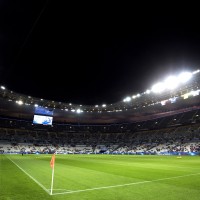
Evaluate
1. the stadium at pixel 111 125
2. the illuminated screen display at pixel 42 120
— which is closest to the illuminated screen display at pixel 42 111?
the stadium at pixel 111 125

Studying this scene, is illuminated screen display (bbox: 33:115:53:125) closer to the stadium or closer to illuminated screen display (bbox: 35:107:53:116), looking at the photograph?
the stadium

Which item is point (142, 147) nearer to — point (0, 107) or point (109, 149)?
point (109, 149)

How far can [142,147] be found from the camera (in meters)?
74.3

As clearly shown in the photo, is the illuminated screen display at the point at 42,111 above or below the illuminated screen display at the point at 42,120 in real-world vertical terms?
above

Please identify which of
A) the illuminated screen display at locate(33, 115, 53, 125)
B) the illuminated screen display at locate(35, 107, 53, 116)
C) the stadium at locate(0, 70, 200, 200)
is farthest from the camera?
the illuminated screen display at locate(35, 107, 53, 116)

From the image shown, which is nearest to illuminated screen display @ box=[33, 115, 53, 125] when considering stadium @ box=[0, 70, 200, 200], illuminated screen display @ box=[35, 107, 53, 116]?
stadium @ box=[0, 70, 200, 200]

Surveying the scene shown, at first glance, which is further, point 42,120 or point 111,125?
point 111,125

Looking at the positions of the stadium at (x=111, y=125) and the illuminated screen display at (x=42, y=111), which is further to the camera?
the illuminated screen display at (x=42, y=111)

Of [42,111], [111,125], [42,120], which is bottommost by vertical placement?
[42,120]

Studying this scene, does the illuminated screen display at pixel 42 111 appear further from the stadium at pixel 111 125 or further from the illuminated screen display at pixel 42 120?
the illuminated screen display at pixel 42 120

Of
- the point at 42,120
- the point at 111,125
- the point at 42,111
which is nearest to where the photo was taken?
the point at 42,120

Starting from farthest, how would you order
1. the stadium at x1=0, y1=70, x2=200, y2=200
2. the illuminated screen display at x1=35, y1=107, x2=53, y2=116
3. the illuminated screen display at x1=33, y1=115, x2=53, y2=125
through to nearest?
the illuminated screen display at x1=35, y1=107, x2=53, y2=116, the illuminated screen display at x1=33, y1=115, x2=53, y2=125, the stadium at x1=0, y1=70, x2=200, y2=200

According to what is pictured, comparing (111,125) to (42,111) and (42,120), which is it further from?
(42,120)

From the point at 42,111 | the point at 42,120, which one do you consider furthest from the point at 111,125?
the point at 42,120
